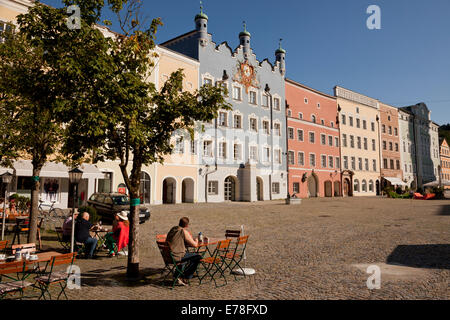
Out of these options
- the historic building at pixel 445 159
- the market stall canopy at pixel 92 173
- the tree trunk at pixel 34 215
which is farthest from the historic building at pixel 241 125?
the historic building at pixel 445 159

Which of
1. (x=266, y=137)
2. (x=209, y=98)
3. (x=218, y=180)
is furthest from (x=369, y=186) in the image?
(x=209, y=98)

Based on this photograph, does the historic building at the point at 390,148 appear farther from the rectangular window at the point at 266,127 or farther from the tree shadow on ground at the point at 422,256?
the tree shadow on ground at the point at 422,256

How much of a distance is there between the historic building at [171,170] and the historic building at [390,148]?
3547 centimetres

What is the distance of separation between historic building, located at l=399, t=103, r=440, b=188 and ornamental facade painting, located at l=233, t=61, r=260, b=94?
112 feet

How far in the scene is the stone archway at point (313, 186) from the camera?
42.6m

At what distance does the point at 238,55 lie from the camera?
3494 centimetres

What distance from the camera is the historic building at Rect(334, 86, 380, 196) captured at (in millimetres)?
47062

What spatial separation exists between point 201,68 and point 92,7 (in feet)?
80.6

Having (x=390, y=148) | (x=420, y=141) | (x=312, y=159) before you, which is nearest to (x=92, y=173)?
(x=312, y=159)

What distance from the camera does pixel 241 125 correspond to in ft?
113

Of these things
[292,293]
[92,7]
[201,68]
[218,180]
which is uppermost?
[201,68]

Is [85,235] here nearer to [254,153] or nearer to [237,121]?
[237,121]

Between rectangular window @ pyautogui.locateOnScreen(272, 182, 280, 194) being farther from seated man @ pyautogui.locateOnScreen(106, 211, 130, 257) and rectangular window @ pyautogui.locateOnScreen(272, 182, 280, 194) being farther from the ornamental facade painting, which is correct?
seated man @ pyautogui.locateOnScreen(106, 211, 130, 257)
